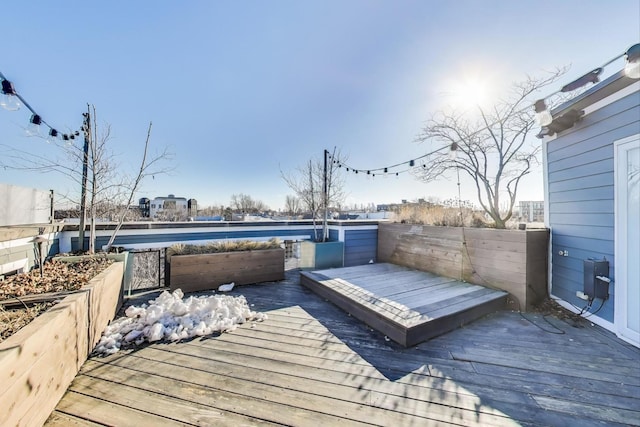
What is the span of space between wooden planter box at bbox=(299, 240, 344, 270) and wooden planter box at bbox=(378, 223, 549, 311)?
1.35m

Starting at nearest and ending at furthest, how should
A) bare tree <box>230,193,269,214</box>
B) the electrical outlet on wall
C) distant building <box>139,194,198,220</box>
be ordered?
the electrical outlet on wall < distant building <box>139,194,198,220</box> < bare tree <box>230,193,269,214</box>

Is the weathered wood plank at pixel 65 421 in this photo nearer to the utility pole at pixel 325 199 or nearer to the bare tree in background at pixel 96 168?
the bare tree in background at pixel 96 168

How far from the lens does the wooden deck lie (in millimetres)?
1360

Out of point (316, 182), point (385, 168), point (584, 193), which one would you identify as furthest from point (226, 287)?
point (584, 193)

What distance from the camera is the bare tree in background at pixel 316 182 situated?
5.67 metres

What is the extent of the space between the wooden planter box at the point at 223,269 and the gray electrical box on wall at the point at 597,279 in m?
Answer: 3.97

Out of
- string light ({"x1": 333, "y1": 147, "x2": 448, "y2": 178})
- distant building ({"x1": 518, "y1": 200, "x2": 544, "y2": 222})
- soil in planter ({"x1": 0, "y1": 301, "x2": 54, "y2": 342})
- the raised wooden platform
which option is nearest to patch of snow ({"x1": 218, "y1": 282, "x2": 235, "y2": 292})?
the raised wooden platform

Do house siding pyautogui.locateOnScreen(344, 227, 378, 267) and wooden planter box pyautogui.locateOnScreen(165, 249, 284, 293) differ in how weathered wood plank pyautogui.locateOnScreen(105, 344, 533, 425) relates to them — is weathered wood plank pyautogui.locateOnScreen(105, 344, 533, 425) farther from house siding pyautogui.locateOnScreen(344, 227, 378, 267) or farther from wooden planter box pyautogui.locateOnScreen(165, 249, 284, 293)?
house siding pyautogui.locateOnScreen(344, 227, 378, 267)

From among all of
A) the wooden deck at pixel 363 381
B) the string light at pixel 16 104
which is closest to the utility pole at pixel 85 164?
the string light at pixel 16 104

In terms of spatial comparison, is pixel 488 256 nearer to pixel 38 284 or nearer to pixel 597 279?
pixel 597 279

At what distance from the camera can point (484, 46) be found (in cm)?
373

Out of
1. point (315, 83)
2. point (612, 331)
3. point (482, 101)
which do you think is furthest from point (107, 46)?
point (612, 331)

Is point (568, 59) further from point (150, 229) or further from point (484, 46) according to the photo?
point (150, 229)

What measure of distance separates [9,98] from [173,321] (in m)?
2.53
